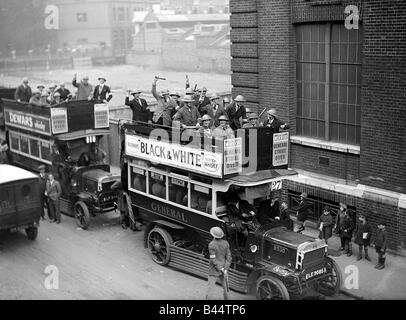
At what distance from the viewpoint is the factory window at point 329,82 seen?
14750 millimetres

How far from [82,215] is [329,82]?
319 inches

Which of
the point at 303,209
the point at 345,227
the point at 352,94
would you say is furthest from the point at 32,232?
the point at 352,94

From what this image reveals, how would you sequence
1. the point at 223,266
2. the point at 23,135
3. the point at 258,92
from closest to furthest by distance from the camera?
the point at 223,266
the point at 258,92
the point at 23,135

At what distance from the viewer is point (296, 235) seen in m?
11.5

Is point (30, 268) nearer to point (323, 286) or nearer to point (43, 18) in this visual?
point (323, 286)

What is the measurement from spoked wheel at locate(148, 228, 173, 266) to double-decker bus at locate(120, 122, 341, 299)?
2cm

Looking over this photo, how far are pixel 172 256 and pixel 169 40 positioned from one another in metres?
51.9

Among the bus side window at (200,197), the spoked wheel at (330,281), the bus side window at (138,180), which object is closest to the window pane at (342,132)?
the spoked wheel at (330,281)

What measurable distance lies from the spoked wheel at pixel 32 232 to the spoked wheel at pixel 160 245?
11.2ft

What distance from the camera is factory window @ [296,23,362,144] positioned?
48.4 ft

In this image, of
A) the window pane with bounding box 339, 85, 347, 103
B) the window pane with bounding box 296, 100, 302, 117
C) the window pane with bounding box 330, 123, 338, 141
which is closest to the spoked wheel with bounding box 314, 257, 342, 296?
the window pane with bounding box 330, 123, 338, 141

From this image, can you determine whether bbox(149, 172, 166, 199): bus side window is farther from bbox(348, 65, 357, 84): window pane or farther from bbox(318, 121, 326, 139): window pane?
bbox(348, 65, 357, 84): window pane

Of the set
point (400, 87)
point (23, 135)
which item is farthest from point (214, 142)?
point (23, 135)

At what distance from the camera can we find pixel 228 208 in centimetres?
1205
